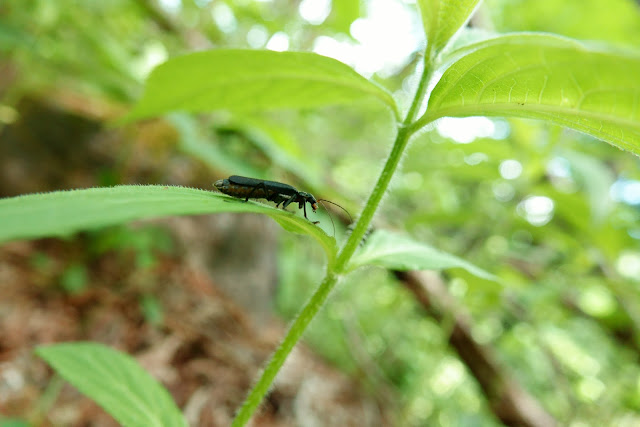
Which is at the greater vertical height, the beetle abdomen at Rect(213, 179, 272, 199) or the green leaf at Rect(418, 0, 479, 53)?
the green leaf at Rect(418, 0, 479, 53)

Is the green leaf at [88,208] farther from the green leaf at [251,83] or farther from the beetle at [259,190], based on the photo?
the beetle at [259,190]

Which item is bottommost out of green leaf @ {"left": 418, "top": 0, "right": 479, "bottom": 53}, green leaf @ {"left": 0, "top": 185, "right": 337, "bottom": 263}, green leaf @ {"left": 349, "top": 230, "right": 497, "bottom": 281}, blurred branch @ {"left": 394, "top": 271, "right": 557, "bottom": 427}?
green leaf @ {"left": 0, "top": 185, "right": 337, "bottom": 263}

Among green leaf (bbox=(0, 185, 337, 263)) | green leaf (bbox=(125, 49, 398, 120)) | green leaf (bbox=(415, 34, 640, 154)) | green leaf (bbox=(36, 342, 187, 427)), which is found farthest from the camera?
green leaf (bbox=(36, 342, 187, 427))

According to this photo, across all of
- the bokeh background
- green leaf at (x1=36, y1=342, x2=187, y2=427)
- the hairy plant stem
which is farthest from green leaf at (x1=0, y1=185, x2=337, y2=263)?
the bokeh background

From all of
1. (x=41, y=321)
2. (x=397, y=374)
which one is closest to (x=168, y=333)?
(x=41, y=321)

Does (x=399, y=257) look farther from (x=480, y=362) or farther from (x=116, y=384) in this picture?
(x=480, y=362)

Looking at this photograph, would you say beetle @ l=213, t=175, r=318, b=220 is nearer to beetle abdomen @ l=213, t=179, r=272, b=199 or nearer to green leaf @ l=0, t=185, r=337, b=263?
beetle abdomen @ l=213, t=179, r=272, b=199

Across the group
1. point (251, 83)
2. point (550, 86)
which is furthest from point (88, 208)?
point (550, 86)
